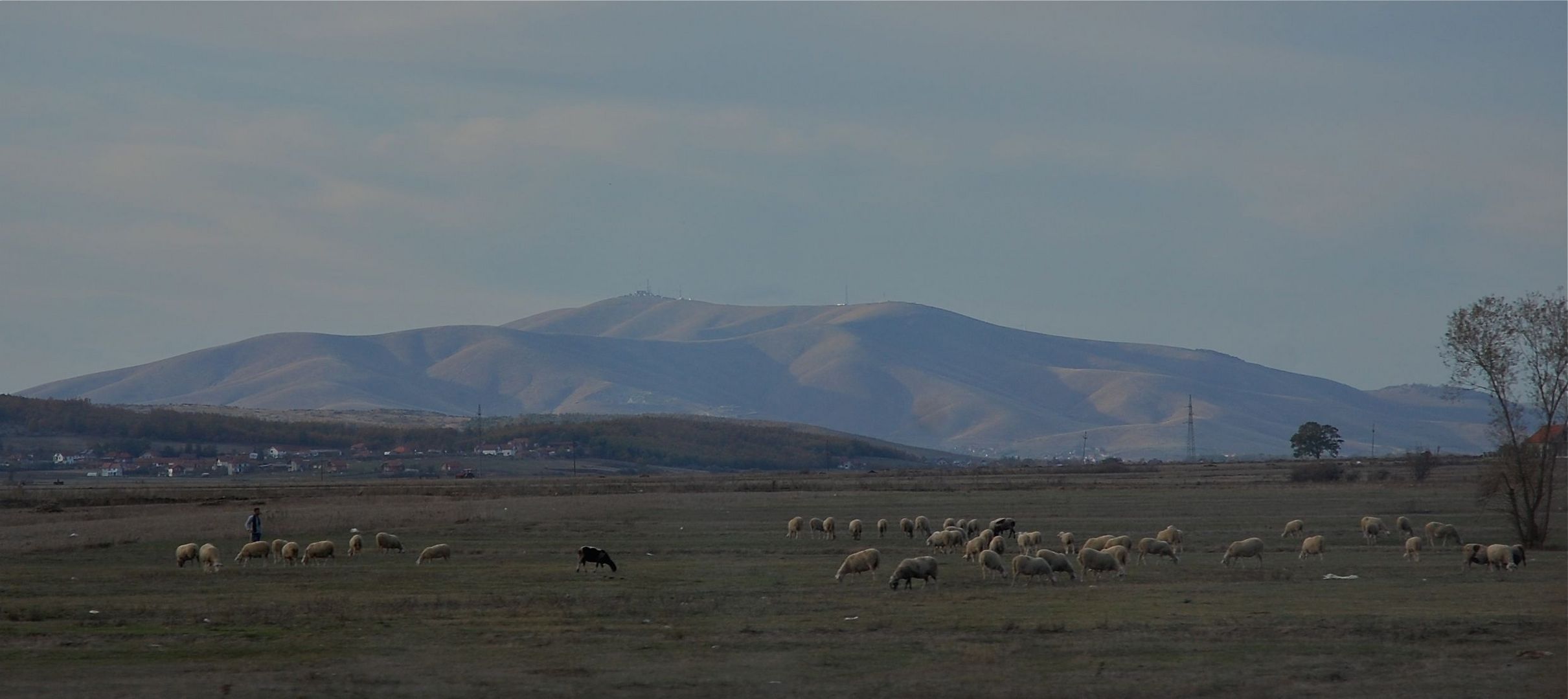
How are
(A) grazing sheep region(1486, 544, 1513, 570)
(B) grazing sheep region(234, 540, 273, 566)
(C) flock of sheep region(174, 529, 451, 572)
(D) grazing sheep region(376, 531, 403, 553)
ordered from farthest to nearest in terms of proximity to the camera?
(D) grazing sheep region(376, 531, 403, 553)
(B) grazing sheep region(234, 540, 273, 566)
(C) flock of sheep region(174, 529, 451, 572)
(A) grazing sheep region(1486, 544, 1513, 570)

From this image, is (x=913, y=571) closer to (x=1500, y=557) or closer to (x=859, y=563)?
(x=859, y=563)

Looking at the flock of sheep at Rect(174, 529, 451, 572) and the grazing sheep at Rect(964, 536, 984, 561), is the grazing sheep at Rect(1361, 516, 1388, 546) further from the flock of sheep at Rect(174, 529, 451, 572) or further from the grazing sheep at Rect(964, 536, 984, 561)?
the flock of sheep at Rect(174, 529, 451, 572)

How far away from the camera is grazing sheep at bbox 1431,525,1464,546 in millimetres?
36406

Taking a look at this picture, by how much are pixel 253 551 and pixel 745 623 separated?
18.0 m

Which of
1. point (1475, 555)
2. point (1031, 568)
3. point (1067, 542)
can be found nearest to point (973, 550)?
point (1067, 542)

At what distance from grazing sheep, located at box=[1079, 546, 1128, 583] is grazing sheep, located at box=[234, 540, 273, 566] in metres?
19.9

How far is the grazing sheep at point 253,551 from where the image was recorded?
34.4 metres

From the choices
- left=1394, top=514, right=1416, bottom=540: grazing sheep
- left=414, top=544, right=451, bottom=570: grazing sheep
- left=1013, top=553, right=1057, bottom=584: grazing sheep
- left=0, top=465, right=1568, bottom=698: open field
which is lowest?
left=0, top=465, right=1568, bottom=698: open field

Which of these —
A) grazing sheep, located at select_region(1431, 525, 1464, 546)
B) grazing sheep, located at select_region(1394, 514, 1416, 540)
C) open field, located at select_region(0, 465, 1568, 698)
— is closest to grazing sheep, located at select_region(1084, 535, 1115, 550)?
open field, located at select_region(0, 465, 1568, 698)

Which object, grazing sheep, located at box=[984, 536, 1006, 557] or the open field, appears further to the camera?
grazing sheep, located at box=[984, 536, 1006, 557]

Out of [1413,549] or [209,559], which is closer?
[1413,549]

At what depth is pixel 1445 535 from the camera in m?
36.8

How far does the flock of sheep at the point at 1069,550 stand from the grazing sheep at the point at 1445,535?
0.02m

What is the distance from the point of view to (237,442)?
194 m
